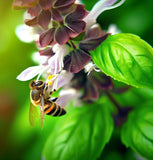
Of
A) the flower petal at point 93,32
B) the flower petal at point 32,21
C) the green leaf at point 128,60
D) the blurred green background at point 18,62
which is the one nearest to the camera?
the green leaf at point 128,60

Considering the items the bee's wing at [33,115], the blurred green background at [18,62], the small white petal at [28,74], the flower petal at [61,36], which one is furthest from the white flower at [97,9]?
the blurred green background at [18,62]

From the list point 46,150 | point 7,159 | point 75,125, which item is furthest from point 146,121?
point 7,159

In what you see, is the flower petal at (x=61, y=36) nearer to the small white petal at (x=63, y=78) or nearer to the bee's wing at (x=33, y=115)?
the small white petal at (x=63, y=78)

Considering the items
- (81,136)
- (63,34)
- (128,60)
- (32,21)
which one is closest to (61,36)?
(63,34)

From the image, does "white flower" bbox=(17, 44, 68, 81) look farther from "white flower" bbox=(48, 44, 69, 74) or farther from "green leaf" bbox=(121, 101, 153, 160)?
"green leaf" bbox=(121, 101, 153, 160)

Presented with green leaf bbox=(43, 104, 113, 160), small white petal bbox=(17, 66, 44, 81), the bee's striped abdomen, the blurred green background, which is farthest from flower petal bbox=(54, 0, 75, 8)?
the blurred green background

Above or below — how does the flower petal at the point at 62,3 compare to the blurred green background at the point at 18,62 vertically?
above

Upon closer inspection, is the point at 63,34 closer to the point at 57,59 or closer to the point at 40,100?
the point at 57,59
